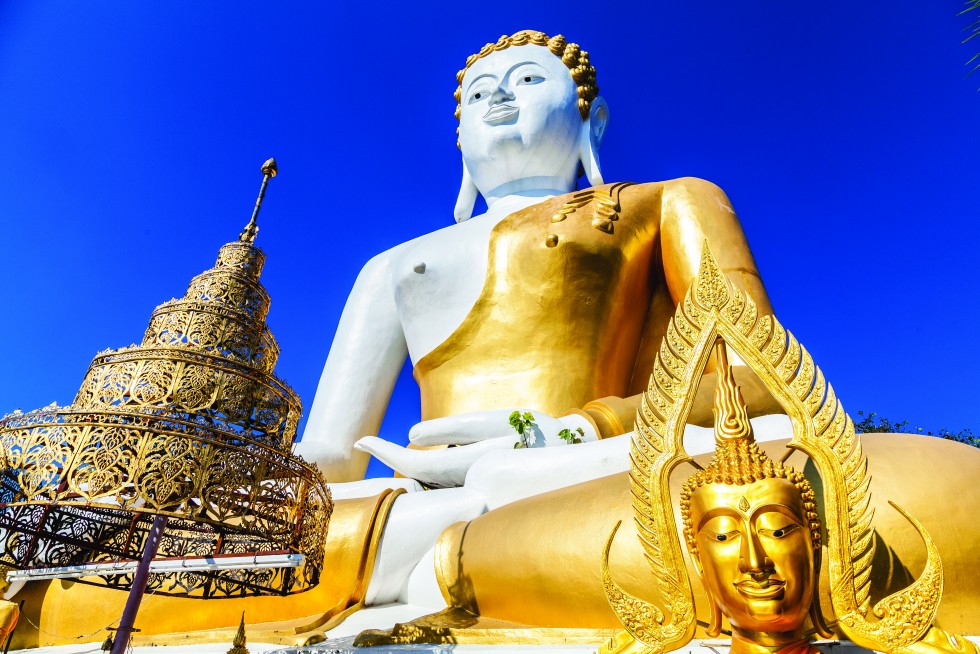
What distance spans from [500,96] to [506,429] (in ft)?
8.25

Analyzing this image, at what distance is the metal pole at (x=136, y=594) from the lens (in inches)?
62.7

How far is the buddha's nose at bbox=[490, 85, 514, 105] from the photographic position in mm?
4816

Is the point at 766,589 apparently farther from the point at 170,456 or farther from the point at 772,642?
the point at 170,456

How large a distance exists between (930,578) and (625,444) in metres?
1.40

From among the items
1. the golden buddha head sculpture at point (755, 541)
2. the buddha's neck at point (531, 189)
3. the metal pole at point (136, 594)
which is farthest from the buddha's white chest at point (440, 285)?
the golden buddha head sculpture at point (755, 541)

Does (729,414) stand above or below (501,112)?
below

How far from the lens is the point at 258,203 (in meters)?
4.31

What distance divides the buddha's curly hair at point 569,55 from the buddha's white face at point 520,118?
0.06m

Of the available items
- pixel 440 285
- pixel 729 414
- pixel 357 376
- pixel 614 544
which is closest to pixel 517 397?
pixel 440 285

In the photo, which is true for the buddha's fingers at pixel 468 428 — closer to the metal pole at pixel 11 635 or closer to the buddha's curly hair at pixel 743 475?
the metal pole at pixel 11 635

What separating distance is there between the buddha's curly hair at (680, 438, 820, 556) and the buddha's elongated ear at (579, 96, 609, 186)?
3.65 metres

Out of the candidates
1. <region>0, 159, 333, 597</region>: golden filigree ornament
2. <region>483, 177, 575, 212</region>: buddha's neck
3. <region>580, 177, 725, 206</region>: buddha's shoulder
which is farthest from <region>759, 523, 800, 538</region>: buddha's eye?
<region>483, 177, 575, 212</region>: buddha's neck

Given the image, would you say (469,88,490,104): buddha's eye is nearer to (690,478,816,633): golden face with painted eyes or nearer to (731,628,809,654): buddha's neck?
(690,478,816,633): golden face with painted eyes

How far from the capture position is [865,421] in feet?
39.1
